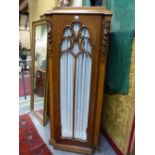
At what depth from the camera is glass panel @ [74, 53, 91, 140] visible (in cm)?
161

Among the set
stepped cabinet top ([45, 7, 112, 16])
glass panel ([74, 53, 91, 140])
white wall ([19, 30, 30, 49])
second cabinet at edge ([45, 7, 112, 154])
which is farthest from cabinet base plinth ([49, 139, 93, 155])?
white wall ([19, 30, 30, 49])

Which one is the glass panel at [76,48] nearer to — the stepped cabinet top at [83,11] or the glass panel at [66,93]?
the glass panel at [66,93]

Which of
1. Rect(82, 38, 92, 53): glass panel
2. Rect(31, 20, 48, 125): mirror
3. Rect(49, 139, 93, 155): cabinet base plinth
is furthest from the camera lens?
Rect(31, 20, 48, 125): mirror

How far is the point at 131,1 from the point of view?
142 centimetres

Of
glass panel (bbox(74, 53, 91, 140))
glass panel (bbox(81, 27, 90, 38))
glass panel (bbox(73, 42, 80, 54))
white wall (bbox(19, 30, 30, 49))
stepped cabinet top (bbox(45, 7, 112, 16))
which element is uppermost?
white wall (bbox(19, 30, 30, 49))

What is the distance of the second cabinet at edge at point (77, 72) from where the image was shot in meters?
1.48

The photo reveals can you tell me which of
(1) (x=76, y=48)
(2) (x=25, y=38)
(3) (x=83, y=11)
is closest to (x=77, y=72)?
(1) (x=76, y=48)

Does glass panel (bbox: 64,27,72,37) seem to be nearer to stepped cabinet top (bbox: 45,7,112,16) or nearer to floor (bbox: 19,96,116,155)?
stepped cabinet top (bbox: 45,7,112,16)

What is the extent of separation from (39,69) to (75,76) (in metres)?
0.99

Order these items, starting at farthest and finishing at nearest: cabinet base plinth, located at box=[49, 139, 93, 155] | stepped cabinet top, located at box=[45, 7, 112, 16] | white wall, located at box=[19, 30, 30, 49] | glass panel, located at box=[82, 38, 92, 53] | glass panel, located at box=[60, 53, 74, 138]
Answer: white wall, located at box=[19, 30, 30, 49] < cabinet base plinth, located at box=[49, 139, 93, 155] < glass panel, located at box=[60, 53, 74, 138] < glass panel, located at box=[82, 38, 92, 53] < stepped cabinet top, located at box=[45, 7, 112, 16]

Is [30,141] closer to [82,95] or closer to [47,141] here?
[47,141]
